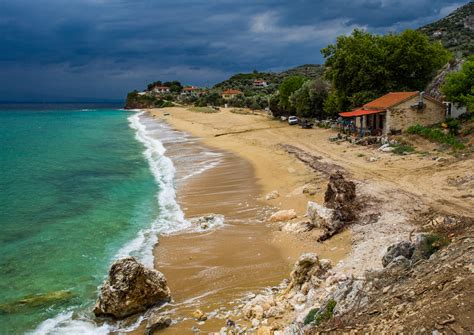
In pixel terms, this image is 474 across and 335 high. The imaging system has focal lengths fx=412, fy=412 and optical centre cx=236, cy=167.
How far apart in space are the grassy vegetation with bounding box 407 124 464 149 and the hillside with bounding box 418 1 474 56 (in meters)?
62.2

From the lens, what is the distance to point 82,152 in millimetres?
43031

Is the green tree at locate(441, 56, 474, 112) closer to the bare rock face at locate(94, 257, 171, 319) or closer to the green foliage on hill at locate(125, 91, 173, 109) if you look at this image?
the bare rock face at locate(94, 257, 171, 319)

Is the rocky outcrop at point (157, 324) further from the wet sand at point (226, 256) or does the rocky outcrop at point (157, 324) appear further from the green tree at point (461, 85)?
the green tree at point (461, 85)

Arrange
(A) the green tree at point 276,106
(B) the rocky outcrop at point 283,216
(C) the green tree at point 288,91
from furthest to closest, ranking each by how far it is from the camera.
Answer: (A) the green tree at point 276,106 → (C) the green tree at point 288,91 → (B) the rocky outcrop at point 283,216

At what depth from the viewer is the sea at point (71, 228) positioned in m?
11.6

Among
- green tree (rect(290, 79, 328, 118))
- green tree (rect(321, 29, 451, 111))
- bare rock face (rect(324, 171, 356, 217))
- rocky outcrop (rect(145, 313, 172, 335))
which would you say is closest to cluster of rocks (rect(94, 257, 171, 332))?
rocky outcrop (rect(145, 313, 172, 335))

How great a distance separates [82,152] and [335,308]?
39.9 m

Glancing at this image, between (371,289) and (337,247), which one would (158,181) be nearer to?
(337,247)

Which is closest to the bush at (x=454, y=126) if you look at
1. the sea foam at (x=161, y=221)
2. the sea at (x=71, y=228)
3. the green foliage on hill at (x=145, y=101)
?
the sea at (x=71, y=228)

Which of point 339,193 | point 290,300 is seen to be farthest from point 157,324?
point 339,193

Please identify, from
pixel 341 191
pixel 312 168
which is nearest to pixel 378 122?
pixel 312 168

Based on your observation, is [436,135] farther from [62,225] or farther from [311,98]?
[311,98]

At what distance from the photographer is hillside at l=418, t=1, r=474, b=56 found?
297 feet

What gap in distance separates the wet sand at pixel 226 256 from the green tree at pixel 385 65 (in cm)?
2968
